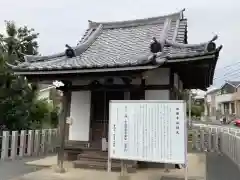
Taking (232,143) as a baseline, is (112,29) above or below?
above

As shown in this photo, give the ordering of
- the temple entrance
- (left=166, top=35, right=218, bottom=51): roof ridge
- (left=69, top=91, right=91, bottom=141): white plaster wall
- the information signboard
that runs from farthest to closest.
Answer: (left=69, top=91, right=91, bottom=141): white plaster wall < the temple entrance < (left=166, top=35, right=218, bottom=51): roof ridge < the information signboard

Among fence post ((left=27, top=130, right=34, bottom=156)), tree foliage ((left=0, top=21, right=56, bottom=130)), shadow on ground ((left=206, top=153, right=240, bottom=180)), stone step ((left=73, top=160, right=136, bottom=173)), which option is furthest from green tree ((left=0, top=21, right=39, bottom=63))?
shadow on ground ((left=206, top=153, right=240, bottom=180))

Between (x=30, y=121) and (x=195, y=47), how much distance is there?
29.3 ft

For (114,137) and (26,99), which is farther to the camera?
(26,99)

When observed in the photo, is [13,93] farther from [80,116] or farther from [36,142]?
[80,116]

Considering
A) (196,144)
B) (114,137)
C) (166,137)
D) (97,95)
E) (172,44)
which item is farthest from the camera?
(196,144)

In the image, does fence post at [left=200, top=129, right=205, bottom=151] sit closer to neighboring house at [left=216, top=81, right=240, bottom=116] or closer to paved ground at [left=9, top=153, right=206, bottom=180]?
paved ground at [left=9, top=153, right=206, bottom=180]

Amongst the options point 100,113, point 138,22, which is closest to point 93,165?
point 100,113

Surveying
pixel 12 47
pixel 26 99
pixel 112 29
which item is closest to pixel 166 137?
pixel 112 29

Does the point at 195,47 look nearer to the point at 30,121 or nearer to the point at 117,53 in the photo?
the point at 117,53

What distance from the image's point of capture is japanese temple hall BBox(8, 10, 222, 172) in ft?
25.3

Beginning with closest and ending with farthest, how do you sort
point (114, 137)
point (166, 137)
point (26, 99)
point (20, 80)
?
point (166, 137), point (114, 137), point (20, 80), point (26, 99)

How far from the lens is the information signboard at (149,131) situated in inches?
240

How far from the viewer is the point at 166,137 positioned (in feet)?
20.2
